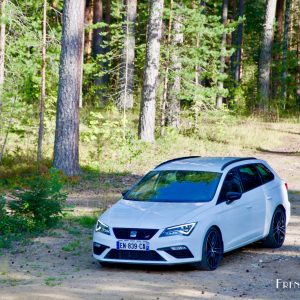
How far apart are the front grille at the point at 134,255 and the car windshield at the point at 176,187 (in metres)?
1.29

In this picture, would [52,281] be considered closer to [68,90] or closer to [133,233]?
[133,233]

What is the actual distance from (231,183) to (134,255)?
93.3 inches

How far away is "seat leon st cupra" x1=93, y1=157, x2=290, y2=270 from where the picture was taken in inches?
413

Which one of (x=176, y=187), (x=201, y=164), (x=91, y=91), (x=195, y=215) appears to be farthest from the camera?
(x=91, y=91)

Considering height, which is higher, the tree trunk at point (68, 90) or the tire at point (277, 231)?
the tree trunk at point (68, 90)

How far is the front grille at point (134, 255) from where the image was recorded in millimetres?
10477

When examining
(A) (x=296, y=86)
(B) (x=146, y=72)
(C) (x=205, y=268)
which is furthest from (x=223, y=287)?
(A) (x=296, y=86)

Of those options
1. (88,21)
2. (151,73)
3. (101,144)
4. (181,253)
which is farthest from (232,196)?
(88,21)

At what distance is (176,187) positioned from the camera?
39.0ft

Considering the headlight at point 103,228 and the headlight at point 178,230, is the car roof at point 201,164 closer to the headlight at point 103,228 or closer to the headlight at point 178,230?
the headlight at point 178,230

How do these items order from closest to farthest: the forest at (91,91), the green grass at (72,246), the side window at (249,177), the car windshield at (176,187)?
the car windshield at (176,187) < the side window at (249,177) < the green grass at (72,246) < the forest at (91,91)

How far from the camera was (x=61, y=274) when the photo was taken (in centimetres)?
1068

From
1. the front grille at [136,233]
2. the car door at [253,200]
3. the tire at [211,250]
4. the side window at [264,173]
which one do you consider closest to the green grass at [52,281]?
the front grille at [136,233]

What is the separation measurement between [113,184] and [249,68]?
40.9 metres
